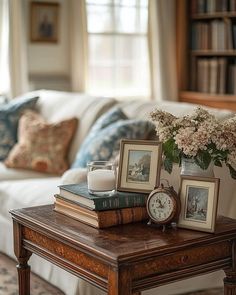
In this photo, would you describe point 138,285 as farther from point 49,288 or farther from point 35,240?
point 49,288

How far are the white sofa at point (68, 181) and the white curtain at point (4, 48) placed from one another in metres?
0.65

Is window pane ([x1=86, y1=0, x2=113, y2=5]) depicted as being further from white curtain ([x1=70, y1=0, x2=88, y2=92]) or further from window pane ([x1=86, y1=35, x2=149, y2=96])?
window pane ([x1=86, y1=35, x2=149, y2=96])

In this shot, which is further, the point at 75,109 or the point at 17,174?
the point at 75,109

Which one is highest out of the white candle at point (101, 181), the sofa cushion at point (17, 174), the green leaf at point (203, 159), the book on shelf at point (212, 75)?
the book on shelf at point (212, 75)

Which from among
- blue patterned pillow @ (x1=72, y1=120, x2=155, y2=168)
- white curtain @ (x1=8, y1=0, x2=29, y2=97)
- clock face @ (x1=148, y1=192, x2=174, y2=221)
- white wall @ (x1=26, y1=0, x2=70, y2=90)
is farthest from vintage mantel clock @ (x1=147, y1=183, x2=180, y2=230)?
white wall @ (x1=26, y1=0, x2=70, y2=90)

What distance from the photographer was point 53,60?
548 centimetres

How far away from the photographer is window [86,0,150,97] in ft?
18.6

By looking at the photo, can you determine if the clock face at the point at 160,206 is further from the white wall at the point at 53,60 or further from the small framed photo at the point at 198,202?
the white wall at the point at 53,60

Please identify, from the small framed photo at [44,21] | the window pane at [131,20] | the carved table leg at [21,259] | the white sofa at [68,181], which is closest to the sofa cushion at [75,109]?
the white sofa at [68,181]

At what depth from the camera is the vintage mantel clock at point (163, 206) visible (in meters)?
1.99

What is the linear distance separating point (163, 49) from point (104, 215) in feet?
13.4

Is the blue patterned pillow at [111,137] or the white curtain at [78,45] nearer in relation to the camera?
the blue patterned pillow at [111,137]

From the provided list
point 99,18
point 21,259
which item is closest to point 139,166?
point 21,259

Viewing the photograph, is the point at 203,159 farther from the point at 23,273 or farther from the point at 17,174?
the point at 17,174
